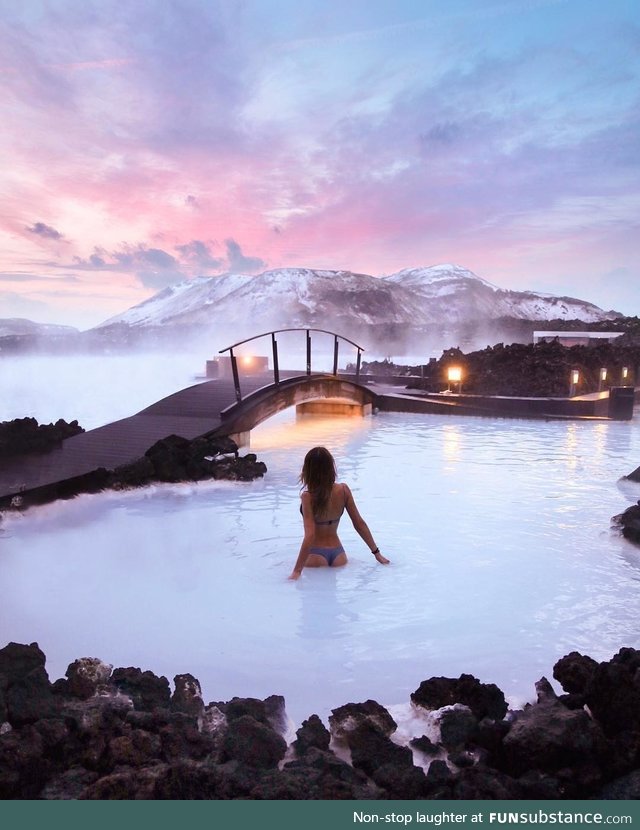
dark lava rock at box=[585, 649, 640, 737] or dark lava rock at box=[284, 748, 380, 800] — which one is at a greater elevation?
dark lava rock at box=[585, 649, 640, 737]

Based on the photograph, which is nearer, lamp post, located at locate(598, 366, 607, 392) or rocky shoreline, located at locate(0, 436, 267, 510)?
rocky shoreline, located at locate(0, 436, 267, 510)

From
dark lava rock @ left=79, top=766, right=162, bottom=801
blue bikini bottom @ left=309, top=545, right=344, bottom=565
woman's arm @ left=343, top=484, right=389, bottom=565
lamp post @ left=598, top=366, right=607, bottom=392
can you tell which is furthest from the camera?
lamp post @ left=598, top=366, right=607, bottom=392

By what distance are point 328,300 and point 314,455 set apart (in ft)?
415

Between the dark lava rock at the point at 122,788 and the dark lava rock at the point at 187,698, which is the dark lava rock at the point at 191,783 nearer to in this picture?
the dark lava rock at the point at 122,788

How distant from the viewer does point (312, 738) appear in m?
2.46

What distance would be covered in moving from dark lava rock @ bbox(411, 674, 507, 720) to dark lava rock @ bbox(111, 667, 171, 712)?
1.01 metres

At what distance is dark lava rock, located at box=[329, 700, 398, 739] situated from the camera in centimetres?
253

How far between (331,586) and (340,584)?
0.07 metres

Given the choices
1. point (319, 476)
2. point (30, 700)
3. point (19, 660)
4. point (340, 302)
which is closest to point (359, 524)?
point (319, 476)

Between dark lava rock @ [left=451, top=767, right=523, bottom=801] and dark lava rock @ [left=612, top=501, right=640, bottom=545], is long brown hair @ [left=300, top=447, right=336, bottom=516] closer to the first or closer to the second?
dark lava rock @ [left=451, top=767, right=523, bottom=801]

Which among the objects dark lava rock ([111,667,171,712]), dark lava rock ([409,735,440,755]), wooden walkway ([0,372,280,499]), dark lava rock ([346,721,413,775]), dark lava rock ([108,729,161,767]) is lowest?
dark lava rock ([409,735,440,755])

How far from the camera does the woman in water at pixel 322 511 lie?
13.6ft

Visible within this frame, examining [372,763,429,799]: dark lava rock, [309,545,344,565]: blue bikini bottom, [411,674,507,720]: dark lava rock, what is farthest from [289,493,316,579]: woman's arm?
[372,763,429,799]: dark lava rock
